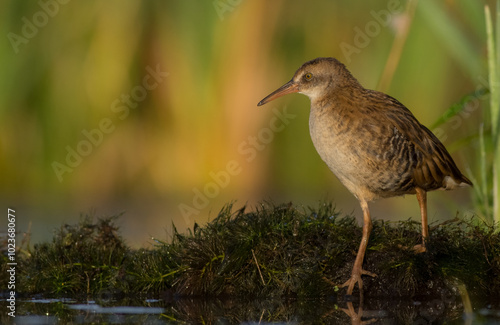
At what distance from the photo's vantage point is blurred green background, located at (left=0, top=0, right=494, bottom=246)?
9953 millimetres

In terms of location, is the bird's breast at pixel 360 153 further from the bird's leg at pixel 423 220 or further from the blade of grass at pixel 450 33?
the blade of grass at pixel 450 33

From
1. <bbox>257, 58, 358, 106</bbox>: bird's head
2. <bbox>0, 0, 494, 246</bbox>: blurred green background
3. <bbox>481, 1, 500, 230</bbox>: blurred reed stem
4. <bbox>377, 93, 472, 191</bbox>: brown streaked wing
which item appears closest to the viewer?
<bbox>377, 93, 472, 191</bbox>: brown streaked wing

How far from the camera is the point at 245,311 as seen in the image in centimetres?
564

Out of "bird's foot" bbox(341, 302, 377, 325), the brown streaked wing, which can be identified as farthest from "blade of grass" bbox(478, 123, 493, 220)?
"bird's foot" bbox(341, 302, 377, 325)

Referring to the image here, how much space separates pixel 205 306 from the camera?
5.88 metres

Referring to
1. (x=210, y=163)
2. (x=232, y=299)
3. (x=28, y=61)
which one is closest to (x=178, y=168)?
(x=210, y=163)

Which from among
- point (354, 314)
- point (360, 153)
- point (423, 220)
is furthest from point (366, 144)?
point (354, 314)

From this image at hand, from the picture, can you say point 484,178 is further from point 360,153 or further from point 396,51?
point 396,51

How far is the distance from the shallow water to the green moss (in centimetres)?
15

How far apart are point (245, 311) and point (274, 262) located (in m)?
0.61

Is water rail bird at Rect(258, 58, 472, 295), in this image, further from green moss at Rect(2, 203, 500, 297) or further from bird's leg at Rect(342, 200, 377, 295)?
green moss at Rect(2, 203, 500, 297)

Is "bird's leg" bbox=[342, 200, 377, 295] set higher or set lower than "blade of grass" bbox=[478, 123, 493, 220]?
lower

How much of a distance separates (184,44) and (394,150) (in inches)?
166

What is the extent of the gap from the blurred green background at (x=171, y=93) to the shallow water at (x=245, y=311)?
360 cm
